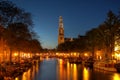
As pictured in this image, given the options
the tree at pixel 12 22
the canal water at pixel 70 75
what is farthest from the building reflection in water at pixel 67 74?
the tree at pixel 12 22

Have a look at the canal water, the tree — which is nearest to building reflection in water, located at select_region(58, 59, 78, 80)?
the canal water

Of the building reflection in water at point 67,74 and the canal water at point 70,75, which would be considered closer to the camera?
the canal water at point 70,75

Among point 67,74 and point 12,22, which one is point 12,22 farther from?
point 67,74

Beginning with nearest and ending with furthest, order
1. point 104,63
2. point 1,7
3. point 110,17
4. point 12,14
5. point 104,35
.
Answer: point 1,7 → point 12,14 → point 104,63 → point 110,17 → point 104,35

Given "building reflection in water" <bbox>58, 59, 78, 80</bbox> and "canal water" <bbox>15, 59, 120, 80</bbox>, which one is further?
"building reflection in water" <bbox>58, 59, 78, 80</bbox>

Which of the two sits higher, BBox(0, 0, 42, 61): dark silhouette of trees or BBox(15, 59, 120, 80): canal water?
BBox(0, 0, 42, 61): dark silhouette of trees

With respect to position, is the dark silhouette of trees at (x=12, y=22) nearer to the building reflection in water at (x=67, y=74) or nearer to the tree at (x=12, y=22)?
the tree at (x=12, y=22)

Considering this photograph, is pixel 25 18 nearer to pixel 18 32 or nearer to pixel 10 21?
pixel 18 32

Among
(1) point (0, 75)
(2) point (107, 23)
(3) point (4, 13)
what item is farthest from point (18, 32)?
(2) point (107, 23)

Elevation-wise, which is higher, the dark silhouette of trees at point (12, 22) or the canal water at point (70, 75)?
the dark silhouette of trees at point (12, 22)

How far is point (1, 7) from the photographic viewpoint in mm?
47500

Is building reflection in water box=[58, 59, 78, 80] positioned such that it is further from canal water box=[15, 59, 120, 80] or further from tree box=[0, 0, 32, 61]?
tree box=[0, 0, 32, 61]

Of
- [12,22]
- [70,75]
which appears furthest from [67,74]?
[12,22]

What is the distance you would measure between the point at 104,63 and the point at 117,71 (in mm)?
7386
